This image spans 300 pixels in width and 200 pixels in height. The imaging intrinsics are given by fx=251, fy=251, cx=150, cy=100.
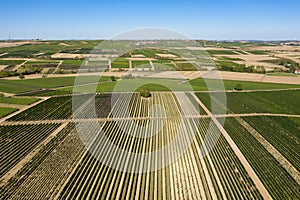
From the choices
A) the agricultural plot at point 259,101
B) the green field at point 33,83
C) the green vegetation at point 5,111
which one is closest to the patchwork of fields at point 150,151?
the agricultural plot at point 259,101

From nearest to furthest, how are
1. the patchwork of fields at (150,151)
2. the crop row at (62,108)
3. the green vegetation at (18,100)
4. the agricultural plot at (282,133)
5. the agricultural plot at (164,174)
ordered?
the agricultural plot at (164,174), the patchwork of fields at (150,151), the agricultural plot at (282,133), the crop row at (62,108), the green vegetation at (18,100)

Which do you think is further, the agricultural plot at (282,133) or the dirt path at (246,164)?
the agricultural plot at (282,133)

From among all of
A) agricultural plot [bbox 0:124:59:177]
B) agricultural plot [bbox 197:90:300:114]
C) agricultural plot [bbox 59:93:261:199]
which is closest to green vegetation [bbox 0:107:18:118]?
agricultural plot [bbox 0:124:59:177]

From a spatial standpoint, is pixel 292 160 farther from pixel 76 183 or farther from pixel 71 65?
pixel 71 65

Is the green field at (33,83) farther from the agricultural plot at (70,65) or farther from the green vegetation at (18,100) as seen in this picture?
the agricultural plot at (70,65)

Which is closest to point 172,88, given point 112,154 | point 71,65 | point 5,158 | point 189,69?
point 189,69

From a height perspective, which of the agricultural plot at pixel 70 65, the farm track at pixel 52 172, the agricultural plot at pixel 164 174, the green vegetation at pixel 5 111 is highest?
the agricultural plot at pixel 70 65

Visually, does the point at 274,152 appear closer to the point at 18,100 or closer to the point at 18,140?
the point at 18,140
